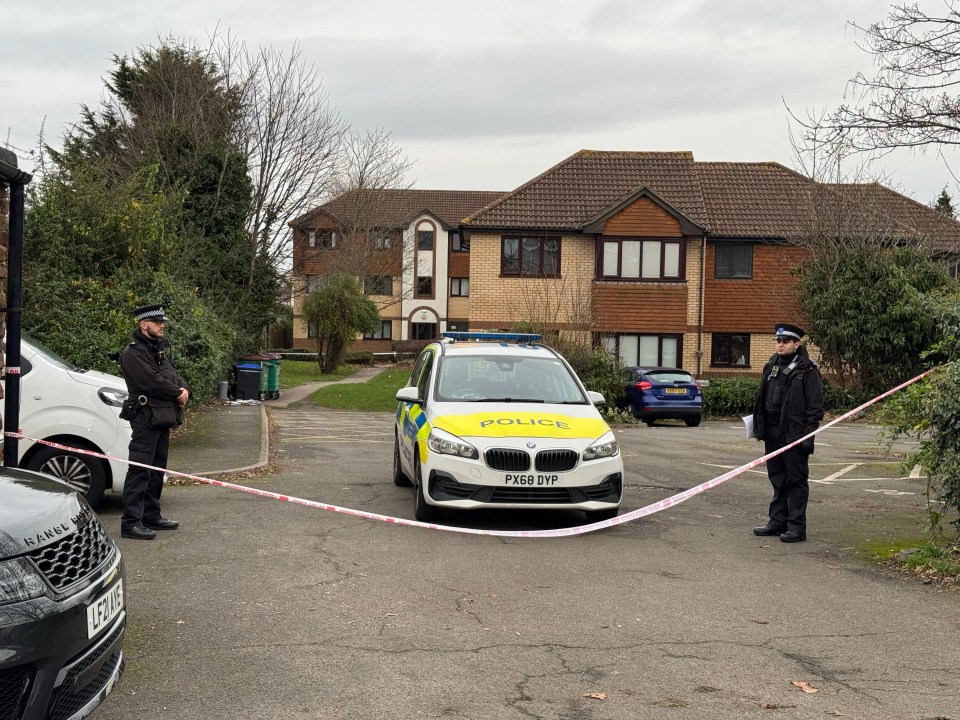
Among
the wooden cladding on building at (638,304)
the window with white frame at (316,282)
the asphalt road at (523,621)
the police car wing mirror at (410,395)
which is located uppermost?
the window with white frame at (316,282)

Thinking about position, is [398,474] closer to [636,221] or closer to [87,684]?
[87,684]

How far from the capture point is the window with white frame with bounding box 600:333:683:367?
115 ft

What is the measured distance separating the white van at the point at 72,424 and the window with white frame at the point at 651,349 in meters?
26.9

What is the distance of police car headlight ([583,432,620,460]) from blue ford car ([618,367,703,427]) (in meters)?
16.5

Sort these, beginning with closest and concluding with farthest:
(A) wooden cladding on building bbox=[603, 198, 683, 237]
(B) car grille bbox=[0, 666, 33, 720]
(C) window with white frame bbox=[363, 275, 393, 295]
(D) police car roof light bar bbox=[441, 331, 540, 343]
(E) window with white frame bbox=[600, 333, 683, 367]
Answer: (B) car grille bbox=[0, 666, 33, 720] → (D) police car roof light bar bbox=[441, 331, 540, 343] → (A) wooden cladding on building bbox=[603, 198, 683, 237] → (E) window with white frame bbox=[600, 333, 683, 367] → (C) window with white frame bbox=[363, 275, 393, 295]

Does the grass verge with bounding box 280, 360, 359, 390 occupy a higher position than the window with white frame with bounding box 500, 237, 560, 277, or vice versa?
the window with white frame with bounding box 500, 237, 560, 277

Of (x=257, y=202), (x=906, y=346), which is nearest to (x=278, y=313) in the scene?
(x=257, y=202)

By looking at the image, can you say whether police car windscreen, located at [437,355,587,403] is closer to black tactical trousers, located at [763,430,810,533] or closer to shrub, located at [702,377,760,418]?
black tactical trousers, located at [763,430,810,533]

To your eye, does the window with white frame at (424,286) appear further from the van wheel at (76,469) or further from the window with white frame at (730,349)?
the van wheel at (76,469)

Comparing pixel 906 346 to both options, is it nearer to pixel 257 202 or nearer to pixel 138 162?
pixel 257 202

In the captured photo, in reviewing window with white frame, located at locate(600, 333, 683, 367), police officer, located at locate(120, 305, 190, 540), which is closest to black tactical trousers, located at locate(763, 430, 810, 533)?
police officer, located at locate(120, 305, 190, 540)

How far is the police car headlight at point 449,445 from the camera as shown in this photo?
344 inches

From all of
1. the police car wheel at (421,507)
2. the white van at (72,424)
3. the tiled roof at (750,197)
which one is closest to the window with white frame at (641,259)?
the tiled roof at (750,197)

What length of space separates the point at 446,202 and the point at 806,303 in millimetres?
41221
